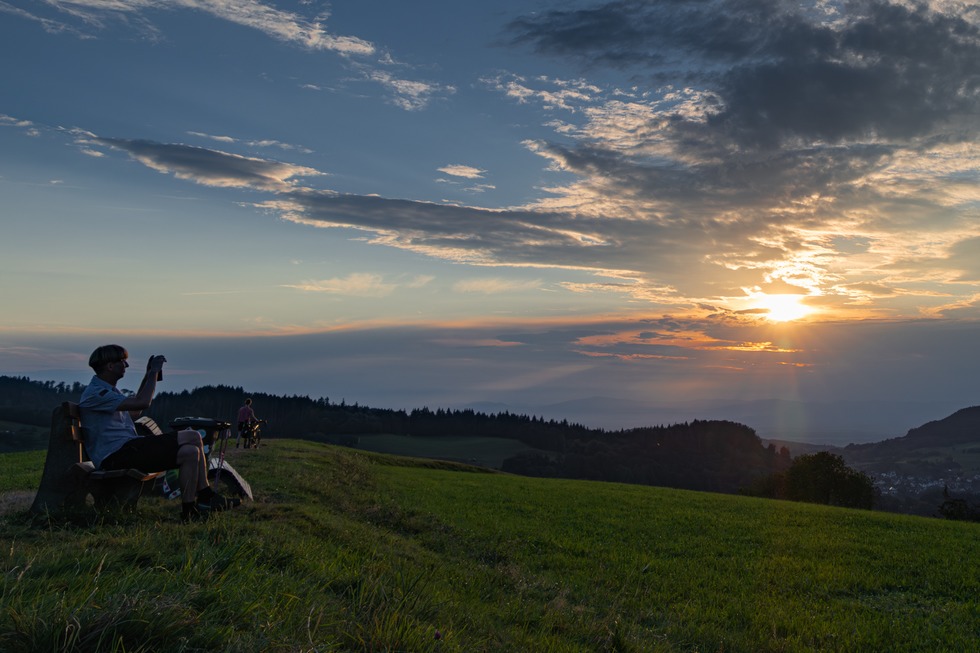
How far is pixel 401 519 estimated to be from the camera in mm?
16422

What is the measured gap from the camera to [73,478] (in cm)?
962

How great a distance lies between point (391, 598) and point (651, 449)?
15585cm

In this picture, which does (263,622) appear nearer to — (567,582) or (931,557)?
(567,582)

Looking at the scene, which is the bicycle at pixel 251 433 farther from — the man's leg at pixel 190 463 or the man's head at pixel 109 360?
the man's leg at pixel 190 463

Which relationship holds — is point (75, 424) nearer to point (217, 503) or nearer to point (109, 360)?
point (109, 360)

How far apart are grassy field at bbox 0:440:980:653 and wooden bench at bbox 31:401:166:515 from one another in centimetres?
40

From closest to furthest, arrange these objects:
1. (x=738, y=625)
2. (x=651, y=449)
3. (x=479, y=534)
Answer: (x=738, y=625)
(x=479, y=534)
(x=651, y=449)

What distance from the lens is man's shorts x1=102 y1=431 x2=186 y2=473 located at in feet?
31.5

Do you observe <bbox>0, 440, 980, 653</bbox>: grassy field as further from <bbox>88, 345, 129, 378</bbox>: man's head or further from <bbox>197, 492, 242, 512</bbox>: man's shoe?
<bbox>88, 345, 129, 378</bbox>: man's head

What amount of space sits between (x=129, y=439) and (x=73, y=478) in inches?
35.8

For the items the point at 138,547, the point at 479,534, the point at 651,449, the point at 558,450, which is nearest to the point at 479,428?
the point at 558,450

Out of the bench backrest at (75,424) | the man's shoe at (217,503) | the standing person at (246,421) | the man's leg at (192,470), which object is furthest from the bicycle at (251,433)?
the man's leg at (192,470)

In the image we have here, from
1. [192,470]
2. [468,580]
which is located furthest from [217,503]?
[468,580]

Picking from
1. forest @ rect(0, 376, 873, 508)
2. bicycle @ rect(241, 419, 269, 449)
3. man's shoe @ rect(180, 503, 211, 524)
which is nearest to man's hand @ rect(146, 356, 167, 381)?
man's shoe @ rect(180, 503, 211, 524)
